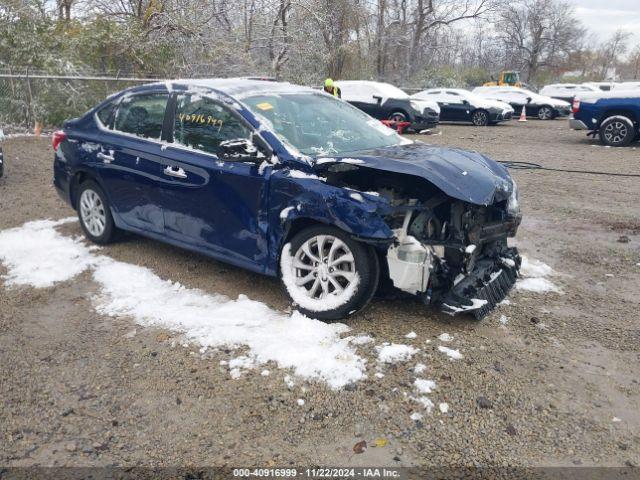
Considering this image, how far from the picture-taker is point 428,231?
3.94 metres

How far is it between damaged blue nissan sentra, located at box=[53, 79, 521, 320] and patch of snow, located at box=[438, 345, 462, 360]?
0.29 meters

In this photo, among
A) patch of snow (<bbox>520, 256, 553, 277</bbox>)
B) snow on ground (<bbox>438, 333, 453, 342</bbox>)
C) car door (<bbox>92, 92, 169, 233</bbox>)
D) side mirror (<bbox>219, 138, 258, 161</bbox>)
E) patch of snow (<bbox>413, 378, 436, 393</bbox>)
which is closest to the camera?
patch of snow (<bbox>413, 378, 436, 393</bbox>)

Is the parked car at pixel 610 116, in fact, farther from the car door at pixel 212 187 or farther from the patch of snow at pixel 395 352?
the patch of snow at pixel 395 352

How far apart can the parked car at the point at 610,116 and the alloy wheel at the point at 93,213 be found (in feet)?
40.0

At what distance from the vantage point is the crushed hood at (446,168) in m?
3.70

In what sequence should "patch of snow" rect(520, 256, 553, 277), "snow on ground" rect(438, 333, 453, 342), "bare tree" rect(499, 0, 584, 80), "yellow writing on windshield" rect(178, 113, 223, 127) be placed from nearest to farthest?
"snow on ground" rect(438, 333, 453, 342) → "yellow writing on windshield" rect(178, 113, 223, 127) → "patch of snow" rect(520, 256, 553, 277) → "bare tree" rect(499, 0, 584, 80)

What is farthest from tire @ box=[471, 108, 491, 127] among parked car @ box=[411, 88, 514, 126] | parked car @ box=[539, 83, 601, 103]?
parked car @ box=[539, 83, 601, 103]

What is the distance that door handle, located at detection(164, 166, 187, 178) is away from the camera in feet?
15.1

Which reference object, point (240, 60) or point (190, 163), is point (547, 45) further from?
point (190, 163)

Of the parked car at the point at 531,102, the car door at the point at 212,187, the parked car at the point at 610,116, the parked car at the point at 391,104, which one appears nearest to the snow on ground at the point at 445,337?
the car door at the point at 212,187

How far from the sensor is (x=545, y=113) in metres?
24.8

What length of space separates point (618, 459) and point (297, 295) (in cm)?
221

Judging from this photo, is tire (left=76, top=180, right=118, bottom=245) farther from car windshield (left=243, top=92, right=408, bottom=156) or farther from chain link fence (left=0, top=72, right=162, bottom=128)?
chain link fence (left=0, top=72, right=162, bottom=128)

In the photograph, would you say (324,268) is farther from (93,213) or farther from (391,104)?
(391,104)
